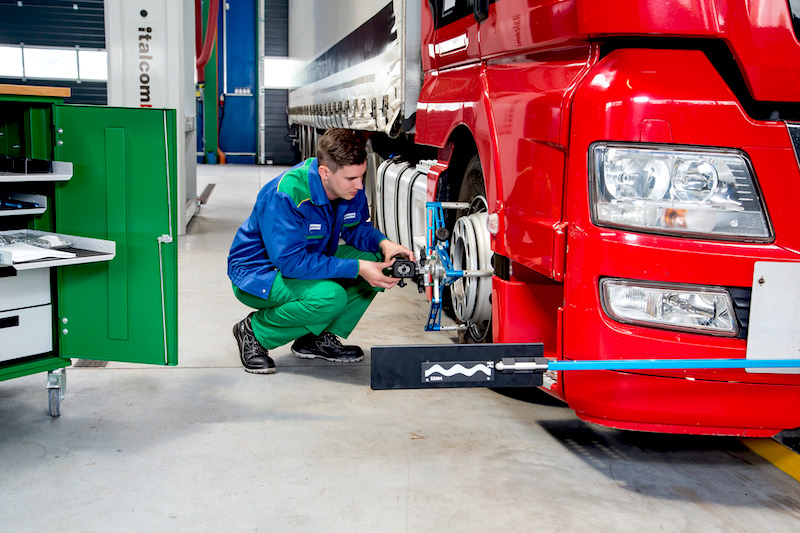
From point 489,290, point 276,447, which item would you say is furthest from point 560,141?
point 276,447

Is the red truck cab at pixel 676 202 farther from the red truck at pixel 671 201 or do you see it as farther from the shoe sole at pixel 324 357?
the shoe sole at pixel 324 357

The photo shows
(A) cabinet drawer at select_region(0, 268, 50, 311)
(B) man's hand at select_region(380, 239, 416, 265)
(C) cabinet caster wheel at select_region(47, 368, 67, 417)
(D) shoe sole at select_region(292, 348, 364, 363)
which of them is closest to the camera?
(A) cabinet drawer at select_region(0, 268, 50, 311)

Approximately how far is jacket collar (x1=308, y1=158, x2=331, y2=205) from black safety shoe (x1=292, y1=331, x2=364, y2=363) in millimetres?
633

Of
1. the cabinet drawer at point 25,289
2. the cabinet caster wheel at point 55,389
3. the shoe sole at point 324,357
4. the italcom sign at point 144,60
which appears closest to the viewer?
the cabinet drawer at point 25,289

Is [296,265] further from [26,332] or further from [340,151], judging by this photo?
[26,332]

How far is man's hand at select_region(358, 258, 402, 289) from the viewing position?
2766 millimetres

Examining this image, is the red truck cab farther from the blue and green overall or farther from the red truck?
the blue and green overall

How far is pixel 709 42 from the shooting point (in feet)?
5.79

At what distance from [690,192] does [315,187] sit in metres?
1.52

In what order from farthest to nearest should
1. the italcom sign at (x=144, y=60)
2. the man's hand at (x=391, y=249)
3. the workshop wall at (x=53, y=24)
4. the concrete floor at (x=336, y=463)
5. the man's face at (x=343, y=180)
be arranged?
the workshop wall at (x=53, y=24), the italcom sign at (x=144, y=60), the man's hand at (x=391, y=249), the man's face at (x=343, y=180), the concrete floor at (x=336, y=463)

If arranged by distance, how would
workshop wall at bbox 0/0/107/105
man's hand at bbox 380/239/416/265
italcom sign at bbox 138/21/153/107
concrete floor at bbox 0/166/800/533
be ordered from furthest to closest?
workshop wall at bbox 0/0/107/105, italcom sign at bbox 138/21/153/107, man's hand at bbox 380/239/416/265, concrete floor at bbox 0/166/800/533

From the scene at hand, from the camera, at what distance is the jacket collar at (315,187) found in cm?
289

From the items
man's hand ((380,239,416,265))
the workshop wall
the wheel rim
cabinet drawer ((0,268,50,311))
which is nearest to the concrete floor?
the wheel rim

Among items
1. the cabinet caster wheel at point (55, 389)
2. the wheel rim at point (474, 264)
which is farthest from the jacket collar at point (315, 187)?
the cabinet caster wheel at point (55, 389)
